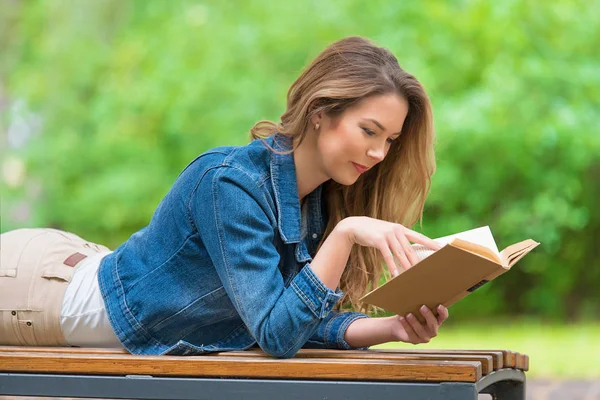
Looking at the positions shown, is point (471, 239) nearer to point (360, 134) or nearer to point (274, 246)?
point (360, 134)

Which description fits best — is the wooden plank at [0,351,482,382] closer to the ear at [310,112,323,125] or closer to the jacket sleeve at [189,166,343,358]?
the jacket sleeve at [189,166,343,358]

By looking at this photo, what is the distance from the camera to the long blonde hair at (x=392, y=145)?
2422 mm

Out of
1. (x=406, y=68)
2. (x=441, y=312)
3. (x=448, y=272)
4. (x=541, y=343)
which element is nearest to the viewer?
(x=448, y=272)

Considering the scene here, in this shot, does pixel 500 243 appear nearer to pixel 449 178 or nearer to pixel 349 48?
pixel 449 178

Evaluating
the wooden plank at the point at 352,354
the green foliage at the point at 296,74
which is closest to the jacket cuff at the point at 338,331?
the wooden plank at the point at 352,354

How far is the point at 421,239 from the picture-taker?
208 centimetres

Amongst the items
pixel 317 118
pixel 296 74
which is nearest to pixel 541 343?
pixel 296 74

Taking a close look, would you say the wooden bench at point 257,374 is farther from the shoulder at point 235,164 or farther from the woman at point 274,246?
the shoulder at point 235,164

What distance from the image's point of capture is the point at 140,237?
8.47ft

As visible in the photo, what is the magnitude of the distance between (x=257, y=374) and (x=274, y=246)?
0.40 meters

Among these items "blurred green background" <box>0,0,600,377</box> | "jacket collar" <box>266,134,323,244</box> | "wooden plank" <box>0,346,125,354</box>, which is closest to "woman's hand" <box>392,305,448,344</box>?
"jacket collar" <box>266,134,323,244</box>

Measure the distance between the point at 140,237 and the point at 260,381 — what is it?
2.12 feet

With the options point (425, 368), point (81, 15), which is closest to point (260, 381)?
point (425, 368)

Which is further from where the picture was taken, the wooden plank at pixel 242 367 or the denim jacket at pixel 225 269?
the denim jacket at pixel 225 269
